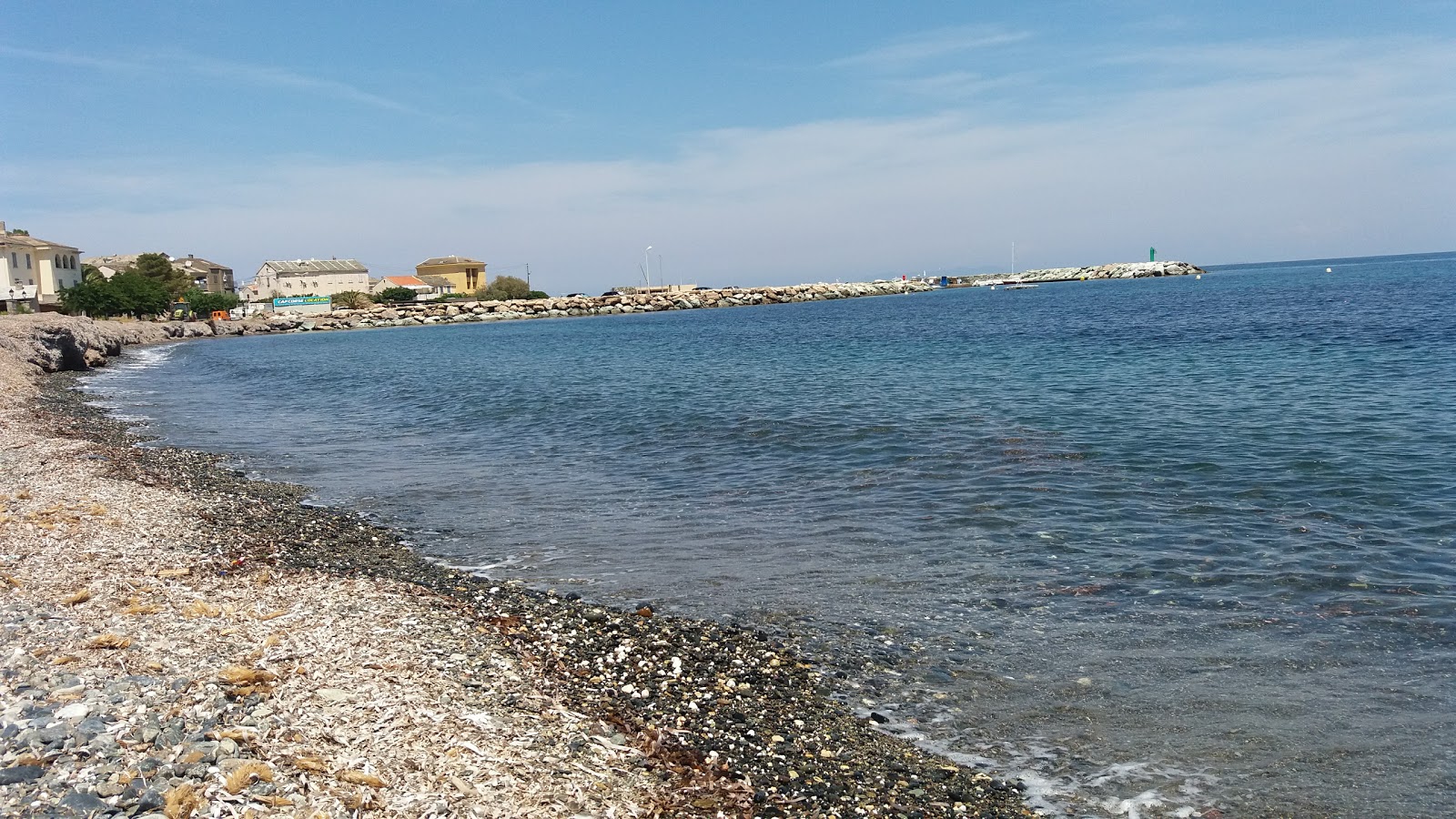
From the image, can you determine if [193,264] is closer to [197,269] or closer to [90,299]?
[197,269]

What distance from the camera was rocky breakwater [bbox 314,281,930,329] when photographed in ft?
403

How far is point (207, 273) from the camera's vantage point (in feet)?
516

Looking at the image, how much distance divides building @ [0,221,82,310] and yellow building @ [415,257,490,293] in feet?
257

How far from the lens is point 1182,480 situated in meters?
15.7

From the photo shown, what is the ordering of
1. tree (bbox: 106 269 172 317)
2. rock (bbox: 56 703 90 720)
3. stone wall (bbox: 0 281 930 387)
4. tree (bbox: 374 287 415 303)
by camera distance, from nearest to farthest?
rock (bbox: 56 703 90 720) → stone wall (bbox: 0 281 930 387) → tree (bbox: 106 269 172 317) → tree (bbox: 374 287 415 303)

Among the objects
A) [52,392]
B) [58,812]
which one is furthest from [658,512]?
[52,392]

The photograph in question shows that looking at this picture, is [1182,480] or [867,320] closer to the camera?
[1182,480]

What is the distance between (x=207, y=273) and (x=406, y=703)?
174669mm

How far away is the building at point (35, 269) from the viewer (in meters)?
88.5

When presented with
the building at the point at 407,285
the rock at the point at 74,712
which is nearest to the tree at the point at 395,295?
the building at the point at 407,285

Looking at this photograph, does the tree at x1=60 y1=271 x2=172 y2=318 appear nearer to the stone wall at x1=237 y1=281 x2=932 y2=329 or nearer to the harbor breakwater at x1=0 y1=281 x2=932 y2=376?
the harbor breakwater at x1=0 y1=281 x2=932 y2=376

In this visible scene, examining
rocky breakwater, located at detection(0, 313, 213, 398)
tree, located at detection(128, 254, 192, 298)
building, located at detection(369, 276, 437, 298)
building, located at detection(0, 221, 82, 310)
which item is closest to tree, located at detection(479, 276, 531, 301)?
building, located at detection(369, 276, 437, 298)

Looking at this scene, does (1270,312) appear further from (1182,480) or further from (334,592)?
(334,592)

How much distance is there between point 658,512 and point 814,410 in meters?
12.0
